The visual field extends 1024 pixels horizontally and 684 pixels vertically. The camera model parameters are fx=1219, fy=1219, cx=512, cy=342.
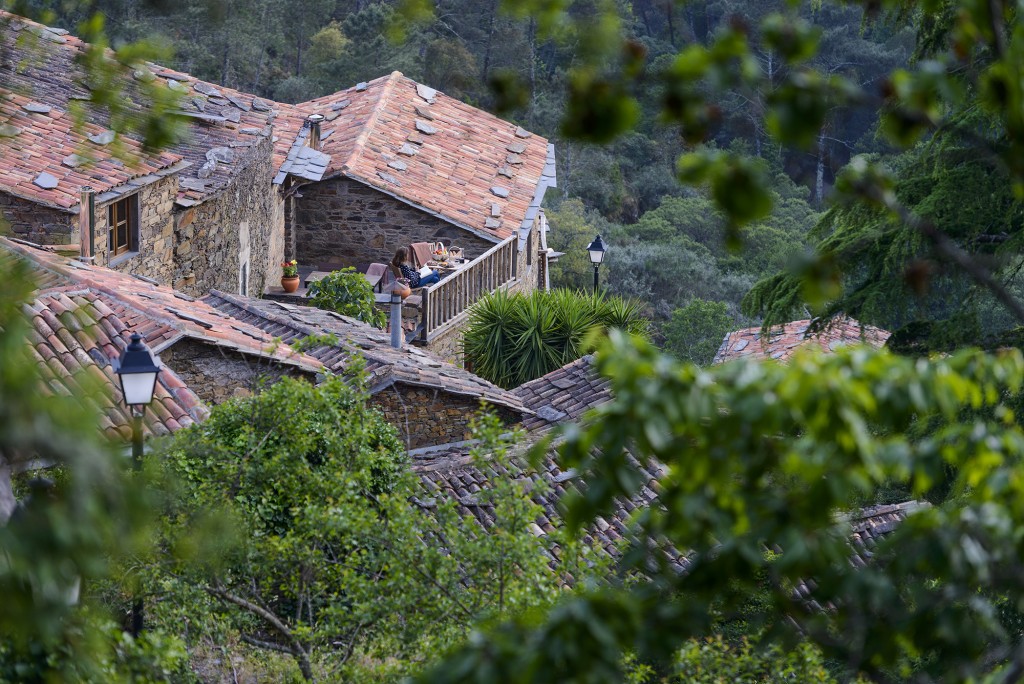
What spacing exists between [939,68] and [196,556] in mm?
4478

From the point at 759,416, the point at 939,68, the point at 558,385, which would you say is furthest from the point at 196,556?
the point at 558,385

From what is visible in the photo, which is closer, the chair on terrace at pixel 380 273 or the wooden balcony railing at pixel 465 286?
the wooden balcony railing at pixel 465 286

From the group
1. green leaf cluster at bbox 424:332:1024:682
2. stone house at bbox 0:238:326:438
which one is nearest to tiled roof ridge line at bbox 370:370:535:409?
stone house at bbox 0:238:326:438

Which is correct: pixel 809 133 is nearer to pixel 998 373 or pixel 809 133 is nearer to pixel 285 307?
pixel 998 373

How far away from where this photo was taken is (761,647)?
10.1 ft

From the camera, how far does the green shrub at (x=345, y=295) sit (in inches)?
659

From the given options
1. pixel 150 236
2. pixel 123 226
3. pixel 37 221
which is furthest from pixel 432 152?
pixel 37 221

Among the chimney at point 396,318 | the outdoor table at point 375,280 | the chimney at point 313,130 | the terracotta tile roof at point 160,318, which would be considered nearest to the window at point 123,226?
the terracotta tile roof at point 160,318

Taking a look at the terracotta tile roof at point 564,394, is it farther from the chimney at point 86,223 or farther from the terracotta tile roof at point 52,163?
the chimney at point 86,223

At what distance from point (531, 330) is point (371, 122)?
27.1ft

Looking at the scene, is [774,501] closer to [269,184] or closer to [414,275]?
[414,275]

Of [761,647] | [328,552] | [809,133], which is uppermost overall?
[809,133]

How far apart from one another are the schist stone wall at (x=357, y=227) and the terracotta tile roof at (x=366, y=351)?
15.1ft

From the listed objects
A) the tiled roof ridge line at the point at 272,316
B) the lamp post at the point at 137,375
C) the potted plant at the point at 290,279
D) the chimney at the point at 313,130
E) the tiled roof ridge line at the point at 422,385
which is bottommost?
the potted plant at the point at 290,279
